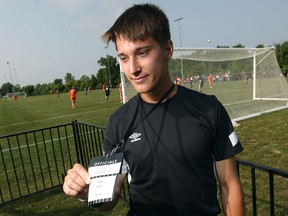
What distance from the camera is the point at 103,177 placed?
4.32ft

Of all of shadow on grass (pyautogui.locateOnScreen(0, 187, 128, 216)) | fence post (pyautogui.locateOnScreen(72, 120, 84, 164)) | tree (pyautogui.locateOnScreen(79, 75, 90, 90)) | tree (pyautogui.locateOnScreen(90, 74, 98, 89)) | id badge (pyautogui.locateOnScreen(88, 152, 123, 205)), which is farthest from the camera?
tree (pyautogui.locateOnScreen(90, 74, 98, 89))

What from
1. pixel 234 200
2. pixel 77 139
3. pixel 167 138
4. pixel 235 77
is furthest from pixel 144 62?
pixel 235 77

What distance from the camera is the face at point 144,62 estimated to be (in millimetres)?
1558

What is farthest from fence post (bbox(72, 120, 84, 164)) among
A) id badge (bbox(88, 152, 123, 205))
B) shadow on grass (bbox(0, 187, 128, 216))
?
id badge (bbox(88, 152, 123, 205))

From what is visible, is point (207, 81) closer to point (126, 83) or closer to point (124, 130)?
point (126, 83)

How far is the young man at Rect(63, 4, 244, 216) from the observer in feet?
5.18

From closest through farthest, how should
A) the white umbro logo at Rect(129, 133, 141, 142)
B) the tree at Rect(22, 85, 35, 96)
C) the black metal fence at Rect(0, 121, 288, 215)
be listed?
1. the white umbro logo at Rect(129, 133, 141, 142)
2. the black metal fence at Rect(0, 121, 288, 215)
3. the tree at Rect(22, 85, 35, 96)

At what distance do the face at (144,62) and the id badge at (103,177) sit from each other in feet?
1.49

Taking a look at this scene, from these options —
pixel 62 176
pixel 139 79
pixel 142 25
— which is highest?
pixel 142 25

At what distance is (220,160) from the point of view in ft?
5.30

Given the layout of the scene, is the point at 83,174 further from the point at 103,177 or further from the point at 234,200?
the point at 234,200

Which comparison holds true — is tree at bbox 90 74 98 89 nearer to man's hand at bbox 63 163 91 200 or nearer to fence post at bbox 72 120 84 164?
fence post at bbox 72 120 84 164

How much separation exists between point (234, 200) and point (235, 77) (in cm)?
1150

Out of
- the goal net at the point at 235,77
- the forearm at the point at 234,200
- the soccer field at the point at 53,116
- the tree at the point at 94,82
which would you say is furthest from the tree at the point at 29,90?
the forearm at the point at 234,200
